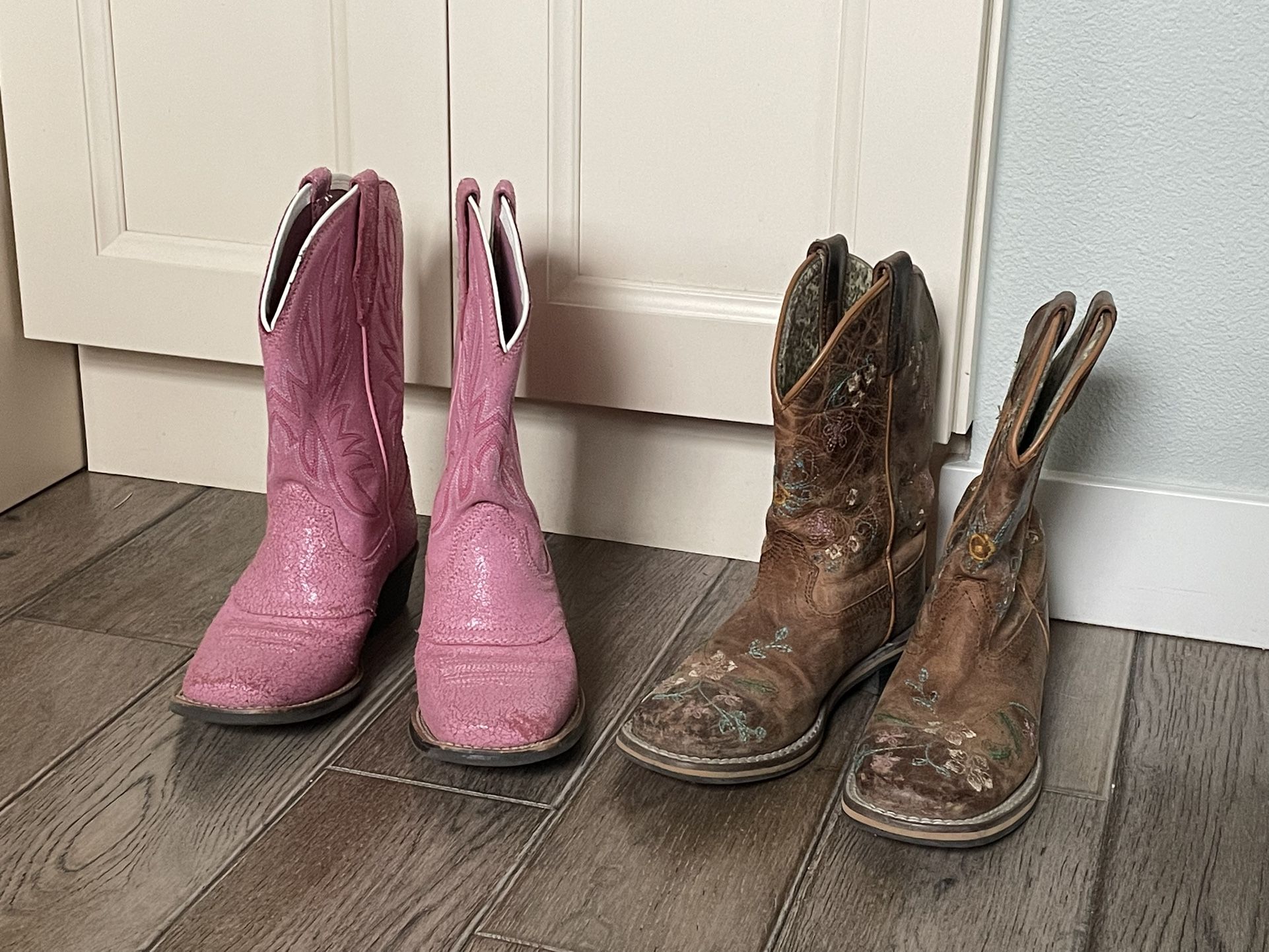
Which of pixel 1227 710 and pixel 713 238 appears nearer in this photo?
pixel 1227 710

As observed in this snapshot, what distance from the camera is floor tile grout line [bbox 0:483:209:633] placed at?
135 cm

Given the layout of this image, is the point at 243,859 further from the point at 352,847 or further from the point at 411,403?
the point at 411,403

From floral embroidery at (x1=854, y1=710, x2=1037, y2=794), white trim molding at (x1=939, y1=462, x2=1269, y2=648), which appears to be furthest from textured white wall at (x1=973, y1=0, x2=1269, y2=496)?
floral embroidery at (x1=854, y1=710, x2=1037, y2=794)

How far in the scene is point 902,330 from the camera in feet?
3.76

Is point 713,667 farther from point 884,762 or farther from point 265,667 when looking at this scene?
point 265,667

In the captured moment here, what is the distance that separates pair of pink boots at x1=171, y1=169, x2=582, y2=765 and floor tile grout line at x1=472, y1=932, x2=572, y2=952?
166mm

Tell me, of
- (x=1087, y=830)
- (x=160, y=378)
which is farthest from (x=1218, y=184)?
(x=160, y=378)

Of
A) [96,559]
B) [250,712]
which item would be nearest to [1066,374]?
[250,712]

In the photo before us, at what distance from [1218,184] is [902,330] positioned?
318 millimetres

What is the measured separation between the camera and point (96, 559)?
57.6 inches

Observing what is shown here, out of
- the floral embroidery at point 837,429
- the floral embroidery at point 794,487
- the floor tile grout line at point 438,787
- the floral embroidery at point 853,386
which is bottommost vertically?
the floor tile grout line at point 438,787

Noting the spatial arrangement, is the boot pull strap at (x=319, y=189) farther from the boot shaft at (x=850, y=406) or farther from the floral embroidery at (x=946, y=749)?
the floral embroidery at (x=946, y=749)

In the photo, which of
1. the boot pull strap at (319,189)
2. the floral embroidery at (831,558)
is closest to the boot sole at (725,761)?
the floral embroidery at (831,558)

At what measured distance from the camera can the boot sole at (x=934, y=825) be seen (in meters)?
1.00
